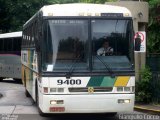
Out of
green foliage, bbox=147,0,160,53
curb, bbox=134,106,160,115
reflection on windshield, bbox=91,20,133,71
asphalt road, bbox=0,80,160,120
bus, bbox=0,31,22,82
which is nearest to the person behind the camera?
reflection on windshield, bbox=91,20,133,71

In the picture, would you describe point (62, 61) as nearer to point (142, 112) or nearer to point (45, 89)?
point (45, 89)

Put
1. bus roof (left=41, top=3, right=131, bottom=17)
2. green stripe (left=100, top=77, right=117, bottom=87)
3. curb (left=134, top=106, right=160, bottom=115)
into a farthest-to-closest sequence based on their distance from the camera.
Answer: curb (left=134, top=106, right=160, bottom=115) → bus roof (left=41, top=3, right=131, bottom=17) → green stripe (left=100, top=77, right=117, bottom=87)

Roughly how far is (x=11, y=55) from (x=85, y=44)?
1654 cm

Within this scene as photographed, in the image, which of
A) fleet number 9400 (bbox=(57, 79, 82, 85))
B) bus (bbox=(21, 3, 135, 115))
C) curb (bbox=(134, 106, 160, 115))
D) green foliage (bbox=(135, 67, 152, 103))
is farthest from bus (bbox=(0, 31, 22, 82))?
fleet number 9400 (bbox=(57, 79, 82, 85))

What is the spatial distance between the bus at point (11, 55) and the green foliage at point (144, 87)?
1195 cm

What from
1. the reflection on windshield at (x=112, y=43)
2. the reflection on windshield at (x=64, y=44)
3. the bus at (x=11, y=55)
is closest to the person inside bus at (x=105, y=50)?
the reflection on windshield at (x=112, y=43)

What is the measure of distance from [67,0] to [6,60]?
1754 cm

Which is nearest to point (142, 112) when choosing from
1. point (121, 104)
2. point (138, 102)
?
point (138, 102)

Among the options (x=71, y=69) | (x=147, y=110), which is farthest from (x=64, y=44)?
(x=147, y=110)

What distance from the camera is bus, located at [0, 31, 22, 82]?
88.8 feet

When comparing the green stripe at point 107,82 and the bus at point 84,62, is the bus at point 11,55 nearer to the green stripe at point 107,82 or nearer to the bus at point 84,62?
the bus at point 84,62

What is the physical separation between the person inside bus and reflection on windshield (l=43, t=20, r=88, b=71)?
0.36 metres

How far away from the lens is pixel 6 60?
1112 inches

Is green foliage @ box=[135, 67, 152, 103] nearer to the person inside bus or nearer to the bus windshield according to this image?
the bus windshield
